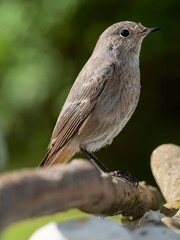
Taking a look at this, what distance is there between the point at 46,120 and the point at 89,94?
2.52 meters

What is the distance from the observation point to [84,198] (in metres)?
1.89

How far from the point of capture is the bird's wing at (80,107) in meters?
4.79

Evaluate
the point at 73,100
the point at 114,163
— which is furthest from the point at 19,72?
the point at 73,100

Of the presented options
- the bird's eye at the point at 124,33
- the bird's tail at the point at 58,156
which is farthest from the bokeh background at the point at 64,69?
the bird's eye at the point at 124,33

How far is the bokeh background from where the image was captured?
6.72 m

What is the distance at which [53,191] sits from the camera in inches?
67.7

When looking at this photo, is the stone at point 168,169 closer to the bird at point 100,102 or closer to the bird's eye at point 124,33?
the bird at point 100,102

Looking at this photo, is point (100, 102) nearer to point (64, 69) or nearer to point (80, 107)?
point (80, 107)

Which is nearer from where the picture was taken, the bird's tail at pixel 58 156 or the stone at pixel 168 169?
the stone at pixel 168 169

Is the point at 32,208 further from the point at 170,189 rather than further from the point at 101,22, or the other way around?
the point at 101,22

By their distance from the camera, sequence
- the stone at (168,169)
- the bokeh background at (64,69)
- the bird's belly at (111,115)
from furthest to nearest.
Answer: the bokeh background at (64,69) < the bird's belly at (111,115) < the stone at (168,169)

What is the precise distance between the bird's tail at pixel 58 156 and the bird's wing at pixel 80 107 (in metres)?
0.02

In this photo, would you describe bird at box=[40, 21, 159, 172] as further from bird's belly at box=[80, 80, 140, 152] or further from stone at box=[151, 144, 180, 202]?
stone at box=[151, 144, 180, 202]

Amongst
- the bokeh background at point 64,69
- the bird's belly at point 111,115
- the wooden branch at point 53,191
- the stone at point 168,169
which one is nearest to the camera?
the wooden branch at point 53,191
